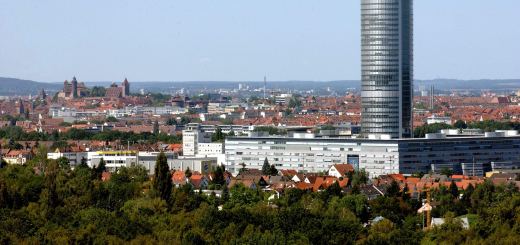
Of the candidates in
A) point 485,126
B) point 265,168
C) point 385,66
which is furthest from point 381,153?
point 485,126

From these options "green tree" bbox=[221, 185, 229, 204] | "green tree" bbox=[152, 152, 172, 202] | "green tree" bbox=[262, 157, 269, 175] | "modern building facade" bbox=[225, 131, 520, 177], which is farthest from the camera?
"modern building facade" bbox=[225, 131, 520, 177]

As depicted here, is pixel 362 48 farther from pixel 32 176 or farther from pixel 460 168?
pixel 32 176

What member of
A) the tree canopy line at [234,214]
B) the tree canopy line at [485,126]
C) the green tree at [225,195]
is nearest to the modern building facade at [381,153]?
the tree canopy line at [234,214]

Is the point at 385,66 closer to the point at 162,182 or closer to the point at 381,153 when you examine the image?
the point at 381,153

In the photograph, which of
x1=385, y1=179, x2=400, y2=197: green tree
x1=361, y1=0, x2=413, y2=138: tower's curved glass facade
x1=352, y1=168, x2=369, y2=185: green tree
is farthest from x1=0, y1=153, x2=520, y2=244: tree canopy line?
x1=361, y1=0, x2=413, y2=138: tower's curved glass facade

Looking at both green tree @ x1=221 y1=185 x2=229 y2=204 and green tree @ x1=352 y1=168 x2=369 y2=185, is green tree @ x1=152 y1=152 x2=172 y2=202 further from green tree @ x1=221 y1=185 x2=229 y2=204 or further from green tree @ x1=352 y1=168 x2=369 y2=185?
green tree @ x1=352 y1=168 x2=369 y2=185

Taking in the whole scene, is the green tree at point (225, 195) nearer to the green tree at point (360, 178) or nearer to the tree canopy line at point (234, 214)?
the tree canopy line at point (234, 214)

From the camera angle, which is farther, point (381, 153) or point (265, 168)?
point (381, 153)

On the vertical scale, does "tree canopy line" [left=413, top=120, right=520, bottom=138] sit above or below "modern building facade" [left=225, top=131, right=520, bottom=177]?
below
